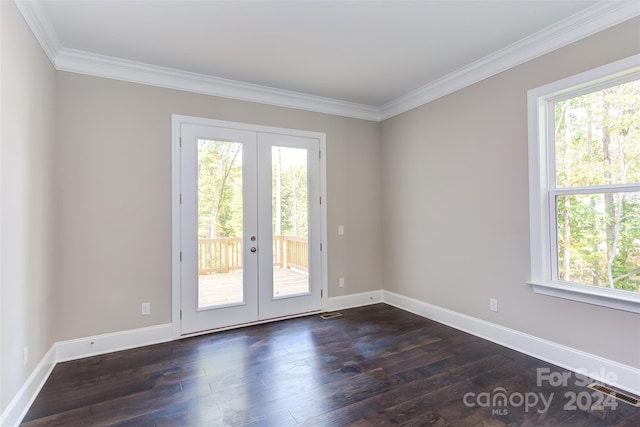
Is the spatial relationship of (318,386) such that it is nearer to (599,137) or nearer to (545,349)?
(545,349)

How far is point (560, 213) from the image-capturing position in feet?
9.15

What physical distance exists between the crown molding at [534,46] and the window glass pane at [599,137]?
468mm

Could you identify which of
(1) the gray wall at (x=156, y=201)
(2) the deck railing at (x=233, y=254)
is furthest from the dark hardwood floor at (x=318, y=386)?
(2) the deck railing at (x=233, y=254)

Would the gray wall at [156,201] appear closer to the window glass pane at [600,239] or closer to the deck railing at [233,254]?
the window glass pane at [600,239]

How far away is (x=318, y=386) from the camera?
7.92ft

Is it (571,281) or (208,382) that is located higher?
(571,281)

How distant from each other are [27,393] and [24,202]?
4.18ft

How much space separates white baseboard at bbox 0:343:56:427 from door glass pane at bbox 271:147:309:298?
2115 mm

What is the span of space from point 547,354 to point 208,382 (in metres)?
2.79

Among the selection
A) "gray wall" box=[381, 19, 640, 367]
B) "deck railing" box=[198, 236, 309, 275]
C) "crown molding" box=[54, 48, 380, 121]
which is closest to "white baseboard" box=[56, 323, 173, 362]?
"deck railing" box=[198, 236, 309, 275]

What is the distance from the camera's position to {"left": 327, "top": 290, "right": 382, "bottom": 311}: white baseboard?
4.31 metres

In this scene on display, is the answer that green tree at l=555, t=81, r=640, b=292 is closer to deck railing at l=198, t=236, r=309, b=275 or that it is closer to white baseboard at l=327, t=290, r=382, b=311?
white baseboard at l=327, t=290, r=382, b=311

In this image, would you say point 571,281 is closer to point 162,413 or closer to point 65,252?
point 162,413

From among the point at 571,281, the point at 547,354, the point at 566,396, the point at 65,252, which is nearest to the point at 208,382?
the point at 65,252
